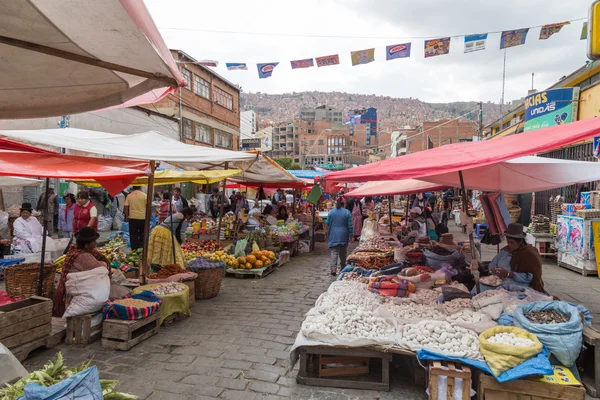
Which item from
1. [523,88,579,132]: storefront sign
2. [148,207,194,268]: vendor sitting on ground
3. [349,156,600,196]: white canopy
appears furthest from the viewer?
[523,88,579,132]: storefront sign

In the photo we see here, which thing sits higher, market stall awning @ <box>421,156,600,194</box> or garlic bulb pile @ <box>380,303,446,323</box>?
market stall awning @ <box>421,156,600,194</box>

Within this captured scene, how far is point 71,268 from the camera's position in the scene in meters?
5.12

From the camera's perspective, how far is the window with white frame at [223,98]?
97.3 ft

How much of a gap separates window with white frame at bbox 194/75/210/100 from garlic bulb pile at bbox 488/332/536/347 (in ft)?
85.0

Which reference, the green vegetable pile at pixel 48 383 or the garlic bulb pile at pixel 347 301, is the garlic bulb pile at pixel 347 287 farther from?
the green vegetable pile at pixel 48 383

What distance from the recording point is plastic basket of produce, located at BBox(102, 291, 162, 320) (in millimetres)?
4848

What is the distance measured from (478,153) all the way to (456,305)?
6.23ft

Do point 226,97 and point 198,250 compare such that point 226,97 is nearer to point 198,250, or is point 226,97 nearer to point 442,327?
point 198,250

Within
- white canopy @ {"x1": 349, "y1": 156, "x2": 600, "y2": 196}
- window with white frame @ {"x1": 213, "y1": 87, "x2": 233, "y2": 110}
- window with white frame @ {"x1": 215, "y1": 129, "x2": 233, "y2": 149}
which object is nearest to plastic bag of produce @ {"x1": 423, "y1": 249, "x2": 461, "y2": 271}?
white canopy @ {"x1": 349, "y1": 156, "x2": 600, "y2": 196}

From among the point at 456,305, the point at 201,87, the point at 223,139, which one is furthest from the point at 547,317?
the point at 223,139

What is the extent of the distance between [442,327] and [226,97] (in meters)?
30.7

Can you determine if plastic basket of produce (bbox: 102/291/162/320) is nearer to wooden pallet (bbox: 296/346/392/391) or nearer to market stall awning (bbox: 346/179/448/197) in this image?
wooden pallet (bbox: 296/346/392/391)

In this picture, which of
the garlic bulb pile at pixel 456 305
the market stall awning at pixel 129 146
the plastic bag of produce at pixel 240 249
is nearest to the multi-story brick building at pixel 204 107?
the plastic bag of produce at pixel 240 249

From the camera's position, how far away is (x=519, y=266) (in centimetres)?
527
